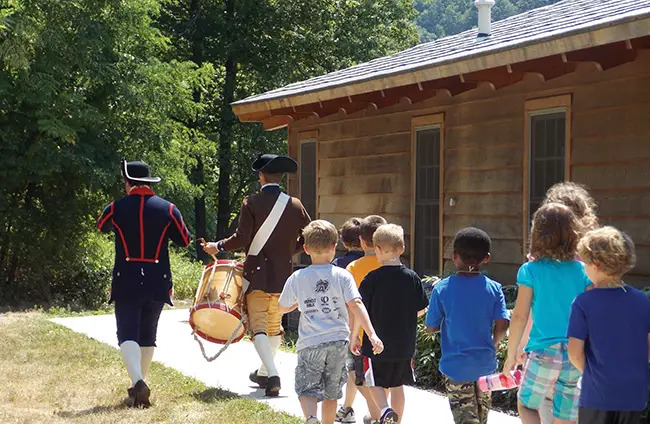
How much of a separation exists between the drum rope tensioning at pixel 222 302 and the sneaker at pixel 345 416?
1.68 metres

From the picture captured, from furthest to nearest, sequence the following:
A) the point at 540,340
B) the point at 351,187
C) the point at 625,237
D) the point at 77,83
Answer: the point at 77,83
the point at 351,187
the point at 540,340
the point at 625,237

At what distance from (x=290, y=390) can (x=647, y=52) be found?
447 cm

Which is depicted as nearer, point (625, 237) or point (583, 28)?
point (625, 237)

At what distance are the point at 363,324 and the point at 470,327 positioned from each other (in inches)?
30.2

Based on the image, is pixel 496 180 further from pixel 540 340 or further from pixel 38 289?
pixel 38 289

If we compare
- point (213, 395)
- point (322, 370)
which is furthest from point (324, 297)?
point (213, 395)

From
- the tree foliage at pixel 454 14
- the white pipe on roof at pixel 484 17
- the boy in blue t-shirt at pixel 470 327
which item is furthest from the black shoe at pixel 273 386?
the tree foliage at pixel 454 14

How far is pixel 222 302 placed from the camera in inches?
345

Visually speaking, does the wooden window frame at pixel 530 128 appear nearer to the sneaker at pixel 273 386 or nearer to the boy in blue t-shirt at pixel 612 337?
the sneaker at pixel 273 386

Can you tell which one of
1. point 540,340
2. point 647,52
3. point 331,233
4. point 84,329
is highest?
point 647,52

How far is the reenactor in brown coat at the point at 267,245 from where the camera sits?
28.8ft

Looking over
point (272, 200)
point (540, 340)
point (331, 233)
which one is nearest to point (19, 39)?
point (272, 200)

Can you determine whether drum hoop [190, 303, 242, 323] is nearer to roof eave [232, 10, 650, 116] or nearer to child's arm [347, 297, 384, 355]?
child's arm [347, 297, 384, 355]

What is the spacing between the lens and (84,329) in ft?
46.3
